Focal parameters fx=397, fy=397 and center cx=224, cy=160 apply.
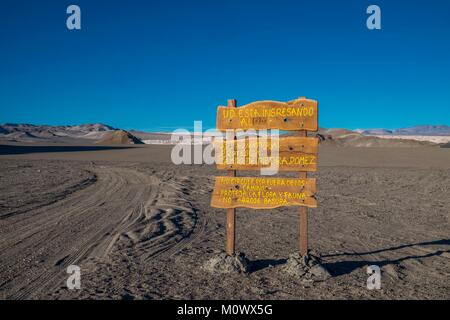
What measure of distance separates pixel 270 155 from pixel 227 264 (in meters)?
1.93

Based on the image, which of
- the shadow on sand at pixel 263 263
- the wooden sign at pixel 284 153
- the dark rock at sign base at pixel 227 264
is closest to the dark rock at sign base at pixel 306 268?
the shadow on sand at pixel 263 263

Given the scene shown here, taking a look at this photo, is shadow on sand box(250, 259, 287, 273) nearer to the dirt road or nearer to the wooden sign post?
the wooden sign post

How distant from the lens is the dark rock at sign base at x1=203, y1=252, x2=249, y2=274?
6.51 metres

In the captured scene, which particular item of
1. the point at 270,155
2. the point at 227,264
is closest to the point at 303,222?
the point at 270,155

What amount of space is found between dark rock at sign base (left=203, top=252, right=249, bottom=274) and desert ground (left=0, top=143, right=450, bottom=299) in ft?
0.41

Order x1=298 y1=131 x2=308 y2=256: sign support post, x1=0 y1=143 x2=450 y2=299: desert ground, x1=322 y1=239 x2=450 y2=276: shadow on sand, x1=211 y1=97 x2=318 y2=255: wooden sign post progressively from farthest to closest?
x1=322 y1=239 x2=450 y2=276: shadow on sand < x1=298 y1=131 x2=308 y2=256: sign support post < x1=211 y1=97 x2=318 y2=255: wooden sign post < x1=0 y1=143 x2=450 y2=299: desert ground

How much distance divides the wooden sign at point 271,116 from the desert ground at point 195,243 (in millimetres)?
2423

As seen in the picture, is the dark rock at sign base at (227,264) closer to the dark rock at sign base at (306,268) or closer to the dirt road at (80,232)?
the dark rock at sign base at (306,268)

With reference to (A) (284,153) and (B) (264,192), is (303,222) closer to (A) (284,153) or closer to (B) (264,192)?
(B) (264,192)

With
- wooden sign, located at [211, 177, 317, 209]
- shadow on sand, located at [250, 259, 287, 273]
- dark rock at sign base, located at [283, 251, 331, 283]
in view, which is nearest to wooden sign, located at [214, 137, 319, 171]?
wooden sign, located at [211, 177, 317, 209]

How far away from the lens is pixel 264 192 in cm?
659
